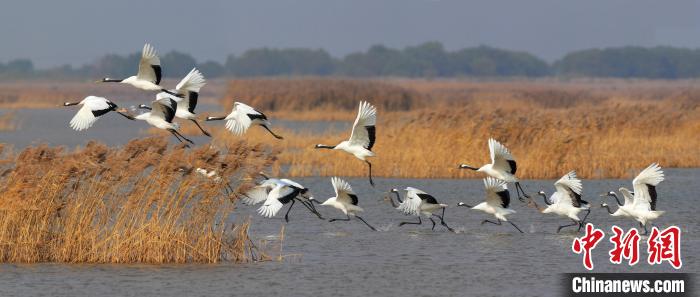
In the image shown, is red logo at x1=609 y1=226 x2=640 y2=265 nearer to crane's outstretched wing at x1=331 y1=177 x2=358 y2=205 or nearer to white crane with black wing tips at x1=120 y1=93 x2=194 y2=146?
crane's outstretched wing at x1=331 y1=177 x2=358 y2=205

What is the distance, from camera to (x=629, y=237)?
15180 millimetres

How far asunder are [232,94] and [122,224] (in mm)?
38020

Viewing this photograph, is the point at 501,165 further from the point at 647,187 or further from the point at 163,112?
the point at 163,112

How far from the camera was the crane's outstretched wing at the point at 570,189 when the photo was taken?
1541 centimetres

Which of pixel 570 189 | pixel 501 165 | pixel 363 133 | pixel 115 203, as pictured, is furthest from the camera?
pixel 570 189

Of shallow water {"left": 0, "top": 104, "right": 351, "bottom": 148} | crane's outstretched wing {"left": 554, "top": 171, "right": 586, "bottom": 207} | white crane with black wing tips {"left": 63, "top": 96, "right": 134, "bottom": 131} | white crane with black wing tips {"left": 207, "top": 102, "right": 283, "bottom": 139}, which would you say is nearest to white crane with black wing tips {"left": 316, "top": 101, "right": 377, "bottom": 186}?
white crane with black wing tips {"left": 207, "top": 102, "right": 283, "bottom": 139}

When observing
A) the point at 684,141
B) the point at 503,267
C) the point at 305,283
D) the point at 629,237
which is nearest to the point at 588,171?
the point at 684,141

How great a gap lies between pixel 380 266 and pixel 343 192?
90.4 inches

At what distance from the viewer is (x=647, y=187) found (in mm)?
14977

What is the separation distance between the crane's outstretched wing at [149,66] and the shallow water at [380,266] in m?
2.30

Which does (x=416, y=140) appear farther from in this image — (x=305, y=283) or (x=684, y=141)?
(x=305, y=283)

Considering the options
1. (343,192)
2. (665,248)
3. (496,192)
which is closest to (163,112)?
(343,192)

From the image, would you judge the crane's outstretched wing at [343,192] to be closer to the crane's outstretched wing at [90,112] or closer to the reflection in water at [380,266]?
the reflection in water at [380,266]

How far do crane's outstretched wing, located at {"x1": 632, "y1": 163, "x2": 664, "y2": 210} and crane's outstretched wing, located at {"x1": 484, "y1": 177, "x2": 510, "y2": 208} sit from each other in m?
1.60
